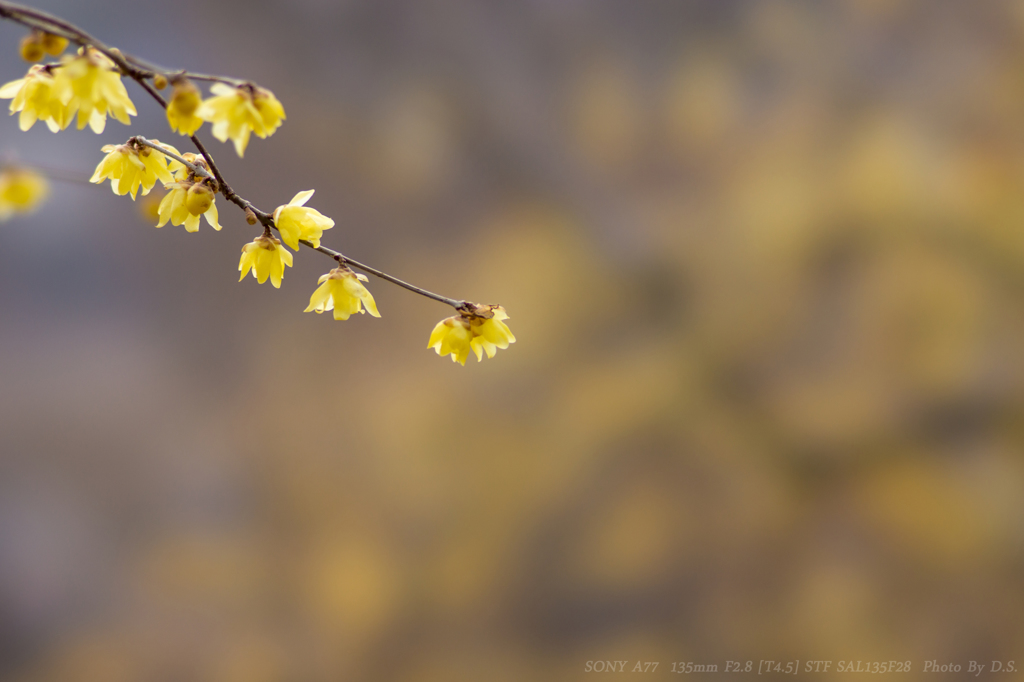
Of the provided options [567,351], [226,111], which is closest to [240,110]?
[226,111]

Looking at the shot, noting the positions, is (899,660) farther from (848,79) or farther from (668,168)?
(848,79)

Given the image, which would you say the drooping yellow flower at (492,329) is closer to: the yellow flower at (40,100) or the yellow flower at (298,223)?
the yellow flower at (298,223)

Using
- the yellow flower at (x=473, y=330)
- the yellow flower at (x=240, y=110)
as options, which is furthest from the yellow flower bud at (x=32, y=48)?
the yellow flower at (x=473, y=330)

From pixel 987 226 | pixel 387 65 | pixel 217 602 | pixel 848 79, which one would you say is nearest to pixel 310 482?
pixel 217 602

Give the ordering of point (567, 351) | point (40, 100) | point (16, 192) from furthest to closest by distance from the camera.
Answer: point (567, 351) < point (40, 100) < point (16, 192)

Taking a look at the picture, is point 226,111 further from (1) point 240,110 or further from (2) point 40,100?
(2) point 40,100

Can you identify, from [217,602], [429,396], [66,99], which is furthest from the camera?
[429,396]
